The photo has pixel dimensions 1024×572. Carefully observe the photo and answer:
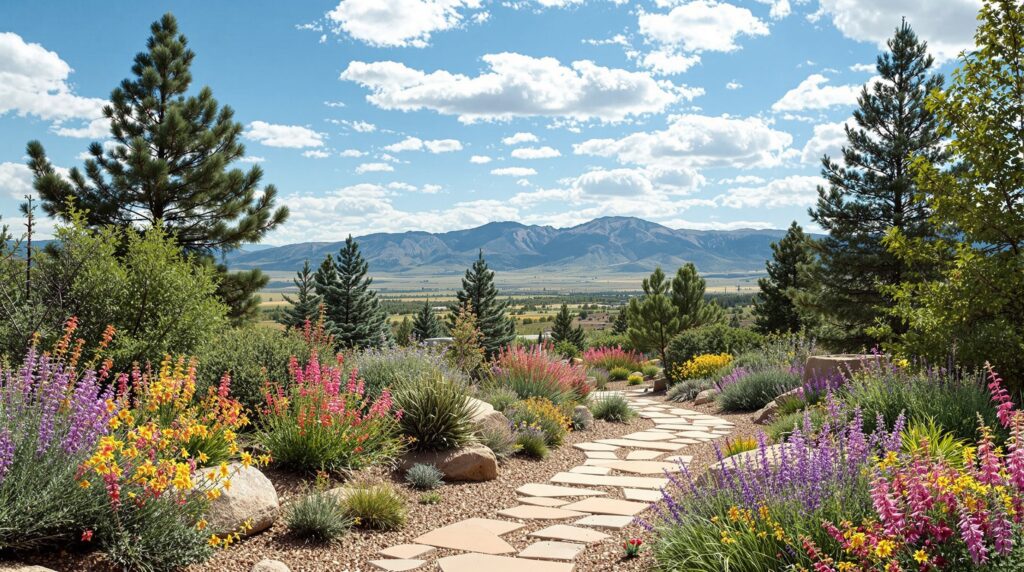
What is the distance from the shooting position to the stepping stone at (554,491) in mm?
6051

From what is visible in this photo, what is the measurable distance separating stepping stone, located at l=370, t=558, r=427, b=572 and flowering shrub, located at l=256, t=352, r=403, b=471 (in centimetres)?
137

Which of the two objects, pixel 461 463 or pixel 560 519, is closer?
pixel 560 519

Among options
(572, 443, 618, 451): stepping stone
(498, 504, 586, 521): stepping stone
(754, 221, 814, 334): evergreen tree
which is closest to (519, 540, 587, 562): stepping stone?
(498, 504, 586, 521): stepping stone

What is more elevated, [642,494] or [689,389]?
[642,494]

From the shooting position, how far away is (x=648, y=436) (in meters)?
9.16

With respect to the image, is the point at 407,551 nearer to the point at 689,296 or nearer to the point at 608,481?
the point at 608,481

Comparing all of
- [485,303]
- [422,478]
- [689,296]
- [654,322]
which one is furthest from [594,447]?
[485,303]

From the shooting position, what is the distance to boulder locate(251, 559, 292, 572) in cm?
388

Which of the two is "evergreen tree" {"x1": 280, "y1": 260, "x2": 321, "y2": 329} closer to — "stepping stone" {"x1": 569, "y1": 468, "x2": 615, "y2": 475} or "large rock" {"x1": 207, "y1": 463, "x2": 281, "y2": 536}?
"stepping stone" {"x1": 569, "y1": 468, "x2": 615, "y2": 475}

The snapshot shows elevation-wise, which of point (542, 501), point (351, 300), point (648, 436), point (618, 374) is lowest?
point (618, 374)

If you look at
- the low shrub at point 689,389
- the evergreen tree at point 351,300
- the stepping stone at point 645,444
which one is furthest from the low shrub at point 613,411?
the evergreen tree at point 351,300

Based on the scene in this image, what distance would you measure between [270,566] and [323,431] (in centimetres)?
174

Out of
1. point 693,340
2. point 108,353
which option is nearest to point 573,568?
point 108,353

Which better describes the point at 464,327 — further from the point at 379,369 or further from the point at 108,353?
the point at 108,353
